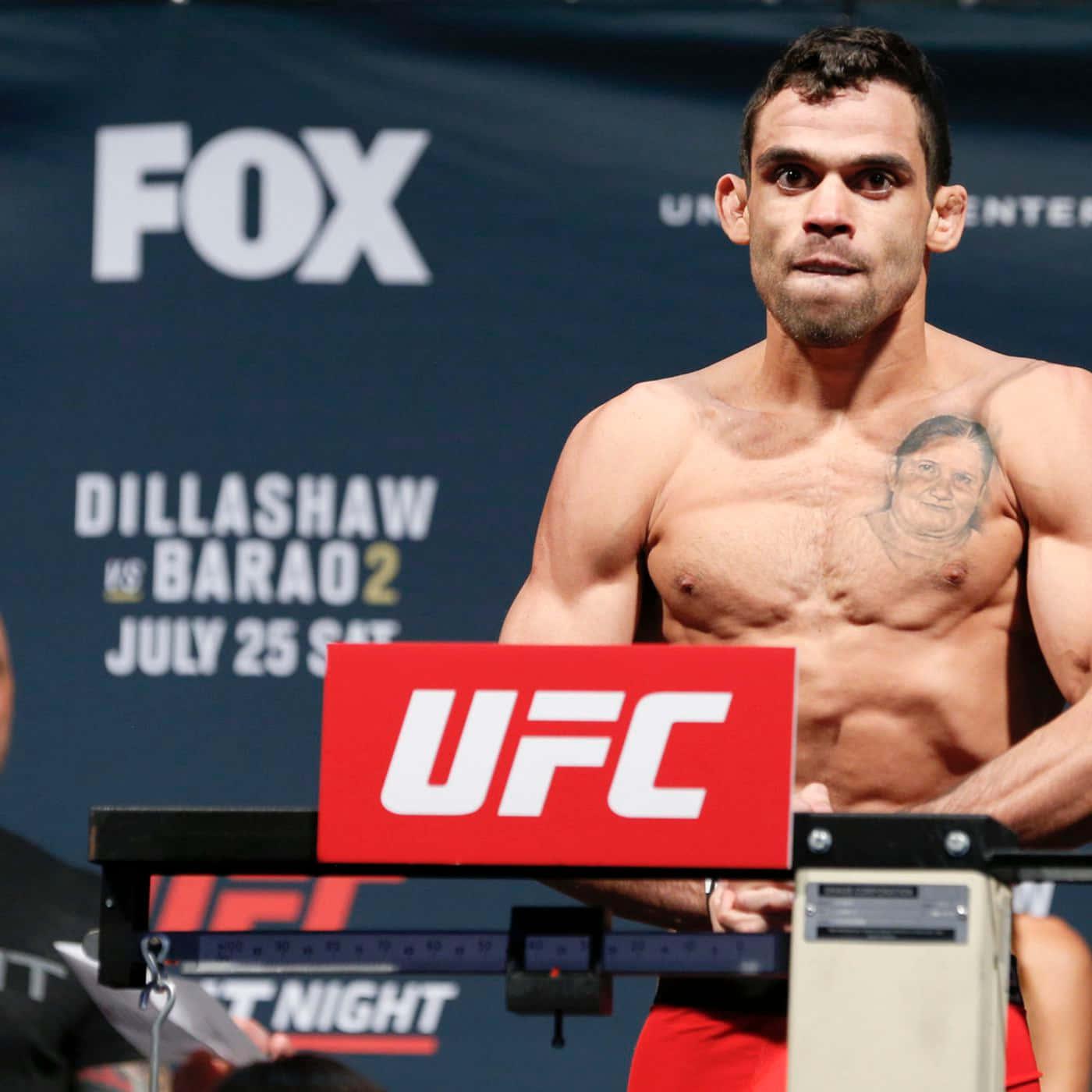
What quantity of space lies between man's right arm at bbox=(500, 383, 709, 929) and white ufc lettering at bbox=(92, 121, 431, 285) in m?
0.93

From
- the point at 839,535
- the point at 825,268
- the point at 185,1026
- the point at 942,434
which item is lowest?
the point at 185,1026

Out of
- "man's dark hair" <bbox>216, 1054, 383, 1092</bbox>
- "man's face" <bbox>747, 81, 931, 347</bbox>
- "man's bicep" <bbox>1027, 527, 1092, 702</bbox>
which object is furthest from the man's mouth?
"man's dark hair" <bbox>216, 1054, 383, 1092</bbox>

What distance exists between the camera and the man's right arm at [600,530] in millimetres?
2473

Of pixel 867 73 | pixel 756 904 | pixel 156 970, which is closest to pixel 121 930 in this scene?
pixel 156 970

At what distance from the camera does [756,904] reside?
1835mm

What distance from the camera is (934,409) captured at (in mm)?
2488

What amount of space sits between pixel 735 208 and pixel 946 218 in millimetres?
263

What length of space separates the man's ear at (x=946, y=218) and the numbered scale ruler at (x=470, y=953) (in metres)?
1.17

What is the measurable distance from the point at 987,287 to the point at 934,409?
90cm

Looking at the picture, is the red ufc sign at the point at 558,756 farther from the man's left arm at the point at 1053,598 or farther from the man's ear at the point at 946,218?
the man's ear at the point at 946,218

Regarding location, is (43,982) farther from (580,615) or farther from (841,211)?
(841,211)

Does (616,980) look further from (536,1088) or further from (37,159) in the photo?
(37,159)

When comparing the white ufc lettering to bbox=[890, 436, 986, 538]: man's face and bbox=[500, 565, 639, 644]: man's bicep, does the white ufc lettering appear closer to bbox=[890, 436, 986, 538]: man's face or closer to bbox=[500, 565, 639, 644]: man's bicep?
bbox=[500, 565, 639, 644]: man's bicep

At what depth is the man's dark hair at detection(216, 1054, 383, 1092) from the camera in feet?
5.46
